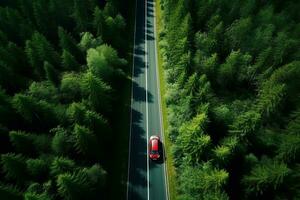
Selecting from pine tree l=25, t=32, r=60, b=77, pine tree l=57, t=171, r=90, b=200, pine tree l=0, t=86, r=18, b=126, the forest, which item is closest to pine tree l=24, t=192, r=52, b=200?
the forest

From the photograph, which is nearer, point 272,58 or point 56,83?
point 56,83

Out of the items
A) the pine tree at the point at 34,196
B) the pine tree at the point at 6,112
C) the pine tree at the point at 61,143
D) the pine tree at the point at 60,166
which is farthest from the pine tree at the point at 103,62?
the pine tree at the point at 34,196

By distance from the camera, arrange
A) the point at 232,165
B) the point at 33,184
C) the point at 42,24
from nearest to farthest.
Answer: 1. the point at 33,184
2. the point at 232,165
3. the point at 42,24

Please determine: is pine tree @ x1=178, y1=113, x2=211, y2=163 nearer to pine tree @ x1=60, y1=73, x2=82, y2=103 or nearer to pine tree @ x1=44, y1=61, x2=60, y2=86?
pine tree @ x1=60, y1=73, x2=82, y2=103

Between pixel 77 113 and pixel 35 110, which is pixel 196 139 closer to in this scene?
pixel 77 113

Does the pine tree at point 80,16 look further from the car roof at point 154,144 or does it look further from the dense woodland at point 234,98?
the car roof at point 154,144

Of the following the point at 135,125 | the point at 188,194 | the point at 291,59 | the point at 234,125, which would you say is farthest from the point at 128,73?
the point at 291,59

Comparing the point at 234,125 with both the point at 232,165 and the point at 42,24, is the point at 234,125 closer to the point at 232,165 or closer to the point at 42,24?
the point at 232,165
